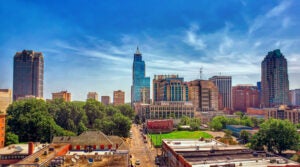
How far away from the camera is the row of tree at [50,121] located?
77.6m

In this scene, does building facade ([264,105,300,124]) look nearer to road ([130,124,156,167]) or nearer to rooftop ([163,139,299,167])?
road ([130,124,156,167])

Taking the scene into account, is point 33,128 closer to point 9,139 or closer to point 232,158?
point 9,139

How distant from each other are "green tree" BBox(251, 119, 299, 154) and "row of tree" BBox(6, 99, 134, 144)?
1877 inches

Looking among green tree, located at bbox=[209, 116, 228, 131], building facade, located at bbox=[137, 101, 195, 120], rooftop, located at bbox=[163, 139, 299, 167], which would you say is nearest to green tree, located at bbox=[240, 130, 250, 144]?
green tree, located at bbox=[209, 116, 228, 131]

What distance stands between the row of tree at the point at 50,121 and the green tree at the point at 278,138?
47.7 metres

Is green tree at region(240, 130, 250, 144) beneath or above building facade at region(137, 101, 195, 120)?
beneath

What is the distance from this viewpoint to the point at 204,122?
16750 centimetres

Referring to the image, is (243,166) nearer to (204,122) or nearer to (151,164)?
(151,164)

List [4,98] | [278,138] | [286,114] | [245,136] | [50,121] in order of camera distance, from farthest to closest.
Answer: [4,98], [286,114], [245,136], [50,121], [278,138]

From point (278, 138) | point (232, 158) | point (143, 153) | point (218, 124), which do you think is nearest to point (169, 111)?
point (218, 124)

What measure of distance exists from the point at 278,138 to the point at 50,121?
6888 centimetres

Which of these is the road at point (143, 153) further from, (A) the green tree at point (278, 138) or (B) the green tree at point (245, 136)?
(B) the green tree at point (245, 136)

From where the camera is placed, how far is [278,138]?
232ft

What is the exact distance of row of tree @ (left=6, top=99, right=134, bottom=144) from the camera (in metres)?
77.6
